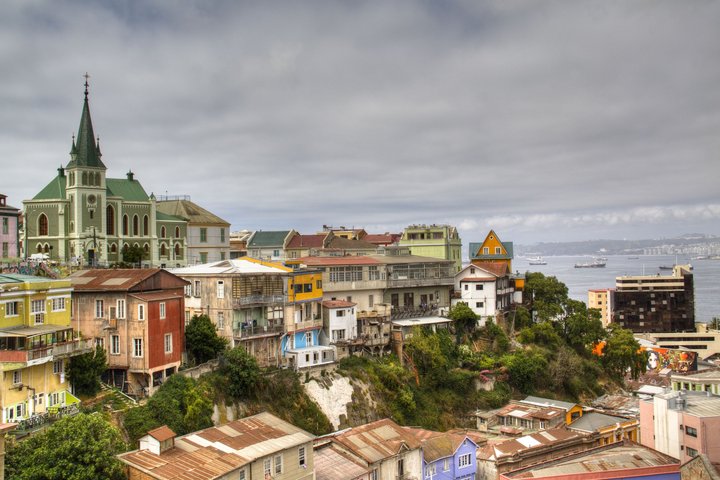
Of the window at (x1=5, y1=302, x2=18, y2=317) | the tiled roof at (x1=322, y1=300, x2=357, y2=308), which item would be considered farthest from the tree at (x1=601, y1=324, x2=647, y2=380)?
the window at (x1=5, y1=302, x2=18, y2=317)

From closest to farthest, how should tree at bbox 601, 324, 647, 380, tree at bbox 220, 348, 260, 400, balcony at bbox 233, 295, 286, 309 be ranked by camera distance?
tree at bbox 220, 348, 260, 400, balcony at bbox 233, 295, 286, 309, tree at bbox 601, 324, 647, 380

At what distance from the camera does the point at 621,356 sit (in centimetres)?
6288

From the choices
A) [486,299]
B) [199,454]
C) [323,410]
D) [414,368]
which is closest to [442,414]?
[414,368]

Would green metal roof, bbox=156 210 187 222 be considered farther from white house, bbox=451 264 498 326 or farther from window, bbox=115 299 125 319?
window, bbox=115 299 125 319

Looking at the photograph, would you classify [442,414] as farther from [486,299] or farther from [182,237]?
[182,237]

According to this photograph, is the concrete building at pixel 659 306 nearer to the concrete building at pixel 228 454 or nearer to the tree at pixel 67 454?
the concrete building at pixel 228 454

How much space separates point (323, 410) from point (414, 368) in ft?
34.6

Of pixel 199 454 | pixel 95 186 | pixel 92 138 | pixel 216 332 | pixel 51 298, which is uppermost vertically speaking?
pixel 92 138

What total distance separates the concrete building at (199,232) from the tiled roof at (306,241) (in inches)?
482

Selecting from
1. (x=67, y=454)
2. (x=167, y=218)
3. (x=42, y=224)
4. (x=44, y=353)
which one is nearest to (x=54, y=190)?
(x=42, y=224)

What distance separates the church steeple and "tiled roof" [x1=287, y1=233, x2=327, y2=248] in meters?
28.2

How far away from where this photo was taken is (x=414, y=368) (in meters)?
52.0

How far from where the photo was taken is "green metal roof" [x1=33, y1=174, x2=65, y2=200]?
60.9 m

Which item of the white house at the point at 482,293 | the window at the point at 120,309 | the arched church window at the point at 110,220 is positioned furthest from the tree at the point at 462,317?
the arched church window at the point at 110,220
